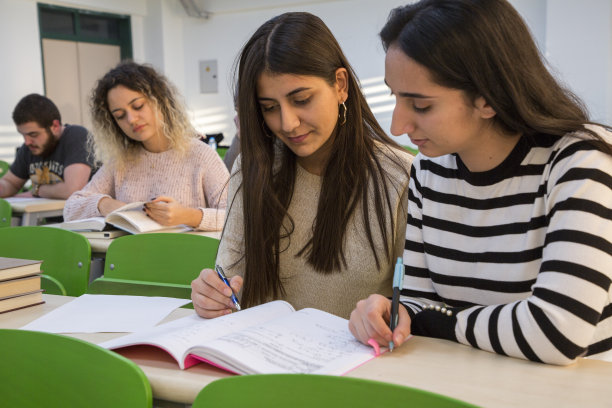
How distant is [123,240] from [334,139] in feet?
2.88

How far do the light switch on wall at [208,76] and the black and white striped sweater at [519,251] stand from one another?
336 inches

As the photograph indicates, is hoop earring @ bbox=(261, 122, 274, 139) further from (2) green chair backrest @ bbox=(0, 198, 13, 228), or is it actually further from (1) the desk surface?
(2) green chair backrest @ bbox=(0, 198, 13, 228)

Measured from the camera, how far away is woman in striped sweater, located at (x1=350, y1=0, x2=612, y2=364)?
108 cm

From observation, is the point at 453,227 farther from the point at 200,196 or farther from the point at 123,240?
the point at 200,196

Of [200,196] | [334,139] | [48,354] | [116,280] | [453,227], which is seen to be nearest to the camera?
[48,354]

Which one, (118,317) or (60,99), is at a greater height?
(60,99)

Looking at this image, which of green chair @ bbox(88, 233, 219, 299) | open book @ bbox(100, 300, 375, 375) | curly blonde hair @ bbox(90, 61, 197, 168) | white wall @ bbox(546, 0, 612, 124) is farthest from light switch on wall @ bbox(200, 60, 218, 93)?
open book @ bbox(100, 300, 375, 375)

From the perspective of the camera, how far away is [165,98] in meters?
3.08

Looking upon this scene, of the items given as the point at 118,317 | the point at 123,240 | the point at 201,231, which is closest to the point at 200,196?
the point at 201,231

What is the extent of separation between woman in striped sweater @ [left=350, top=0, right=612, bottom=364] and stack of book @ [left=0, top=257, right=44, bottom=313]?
0.90 metres

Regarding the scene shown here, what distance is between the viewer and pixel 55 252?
89.8 inches

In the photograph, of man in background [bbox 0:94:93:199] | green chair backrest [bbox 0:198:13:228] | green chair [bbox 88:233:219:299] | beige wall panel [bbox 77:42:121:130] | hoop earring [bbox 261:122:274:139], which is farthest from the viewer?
beige wall panel [bbox 77:42:121:130]

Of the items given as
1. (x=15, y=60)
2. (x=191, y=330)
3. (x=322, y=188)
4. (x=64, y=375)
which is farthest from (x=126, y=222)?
(x=15, y=60)

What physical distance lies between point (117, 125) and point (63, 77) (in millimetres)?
5966
